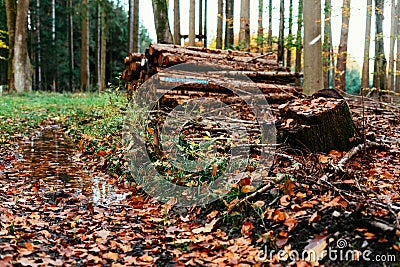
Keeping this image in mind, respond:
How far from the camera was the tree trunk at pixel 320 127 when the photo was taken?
5.12 meters

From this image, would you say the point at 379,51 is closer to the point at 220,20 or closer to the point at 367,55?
the point at 367,55

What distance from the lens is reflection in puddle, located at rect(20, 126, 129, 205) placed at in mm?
5258

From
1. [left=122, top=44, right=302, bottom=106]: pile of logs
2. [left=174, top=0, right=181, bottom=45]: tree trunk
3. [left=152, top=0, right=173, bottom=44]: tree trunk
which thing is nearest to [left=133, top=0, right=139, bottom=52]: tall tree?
[left=174, top=0, right=181, bottom=45]: tree trunk

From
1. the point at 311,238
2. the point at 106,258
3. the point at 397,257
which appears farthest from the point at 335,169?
the point at 106,258

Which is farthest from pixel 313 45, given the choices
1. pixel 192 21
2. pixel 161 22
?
pixel 192 21

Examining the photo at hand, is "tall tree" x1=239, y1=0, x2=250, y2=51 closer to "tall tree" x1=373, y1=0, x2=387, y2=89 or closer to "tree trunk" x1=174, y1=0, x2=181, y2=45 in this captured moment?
"tree trunk" x1=174, y1=0, x2=181, y2=45

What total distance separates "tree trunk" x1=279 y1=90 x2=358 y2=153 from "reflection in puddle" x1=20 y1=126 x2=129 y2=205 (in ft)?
8.37

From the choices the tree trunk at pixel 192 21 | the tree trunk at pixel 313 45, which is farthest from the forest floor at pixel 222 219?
the tree trunk at pixel 192 21

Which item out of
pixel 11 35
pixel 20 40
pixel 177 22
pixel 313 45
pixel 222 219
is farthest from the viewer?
pixel 177 22

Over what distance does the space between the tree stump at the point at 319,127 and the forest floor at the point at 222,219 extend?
0.63 feet

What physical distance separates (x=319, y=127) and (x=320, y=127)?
2cm

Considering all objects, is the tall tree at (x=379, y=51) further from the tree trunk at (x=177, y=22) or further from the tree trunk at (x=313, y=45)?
the tree trunk at (x=177, y=22)

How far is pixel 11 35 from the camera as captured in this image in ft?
62.2

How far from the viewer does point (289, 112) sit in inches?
212
